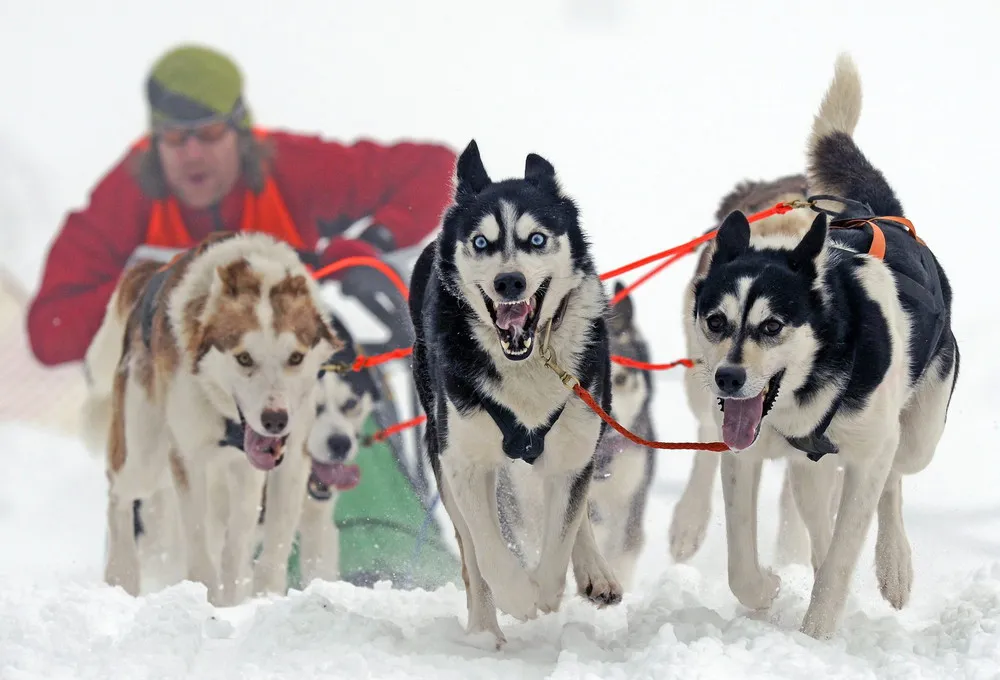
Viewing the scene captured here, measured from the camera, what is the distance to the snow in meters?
2.88

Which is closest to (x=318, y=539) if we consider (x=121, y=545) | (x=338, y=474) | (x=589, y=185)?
(x=338, y=474)

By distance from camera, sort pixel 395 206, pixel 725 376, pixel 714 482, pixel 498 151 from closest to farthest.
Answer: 1. pixel 725 376
2. pixel 714 482
3. pixel 395 206
4. pixel 498 151

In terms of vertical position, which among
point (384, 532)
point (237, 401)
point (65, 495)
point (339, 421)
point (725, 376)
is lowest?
point (65, 495)

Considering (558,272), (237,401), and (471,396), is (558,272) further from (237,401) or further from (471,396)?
(237,401)

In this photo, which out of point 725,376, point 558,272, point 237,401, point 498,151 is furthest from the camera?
point 498,151

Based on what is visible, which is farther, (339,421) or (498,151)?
(498,151)

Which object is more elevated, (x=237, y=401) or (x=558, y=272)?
(x=558, y=272)

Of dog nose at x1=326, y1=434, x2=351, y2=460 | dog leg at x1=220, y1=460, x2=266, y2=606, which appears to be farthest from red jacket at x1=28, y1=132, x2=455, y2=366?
dog leg at x1=220, y1=460, x2=266, y2=606

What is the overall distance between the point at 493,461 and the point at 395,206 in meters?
4.00

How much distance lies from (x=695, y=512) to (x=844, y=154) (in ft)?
4.95

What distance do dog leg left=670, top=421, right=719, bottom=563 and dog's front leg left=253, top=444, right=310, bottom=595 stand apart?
1409mm

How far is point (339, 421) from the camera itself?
5.54 metres

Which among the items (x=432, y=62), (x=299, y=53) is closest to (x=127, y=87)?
(x=299, y=53)

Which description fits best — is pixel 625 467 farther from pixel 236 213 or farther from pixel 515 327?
pixel 236 213
